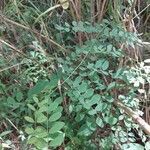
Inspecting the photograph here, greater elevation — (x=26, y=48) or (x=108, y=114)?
(x=26, y=48)

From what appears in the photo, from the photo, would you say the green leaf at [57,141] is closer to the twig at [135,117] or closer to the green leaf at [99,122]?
the green leaf at [99,122]

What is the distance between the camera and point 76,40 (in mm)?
1579

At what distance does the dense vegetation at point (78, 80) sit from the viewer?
130 cm

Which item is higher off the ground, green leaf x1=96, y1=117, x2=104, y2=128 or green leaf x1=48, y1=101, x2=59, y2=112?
green leaf x1=48, y1=101, x2=59, y2=112

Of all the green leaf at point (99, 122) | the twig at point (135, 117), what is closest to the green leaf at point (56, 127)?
the green leaf at point (99, 122)

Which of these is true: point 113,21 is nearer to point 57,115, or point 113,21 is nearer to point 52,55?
point 52,55

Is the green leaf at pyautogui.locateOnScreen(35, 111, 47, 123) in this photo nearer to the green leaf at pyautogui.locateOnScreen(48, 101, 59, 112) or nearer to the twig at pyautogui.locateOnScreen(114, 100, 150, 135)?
the green leaf at pyautogui.locateOnScreen(48, 101, 59, 112)

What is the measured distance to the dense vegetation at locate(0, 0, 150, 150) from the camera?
1.30m

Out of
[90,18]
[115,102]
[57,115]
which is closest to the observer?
[57,115]

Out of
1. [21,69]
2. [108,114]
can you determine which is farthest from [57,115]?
[21,69]

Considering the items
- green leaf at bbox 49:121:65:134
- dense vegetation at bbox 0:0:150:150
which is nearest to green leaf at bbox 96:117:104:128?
dense vegetation at bbox 0:0:150:150

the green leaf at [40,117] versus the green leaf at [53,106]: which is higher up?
the green leaf at [53,106]

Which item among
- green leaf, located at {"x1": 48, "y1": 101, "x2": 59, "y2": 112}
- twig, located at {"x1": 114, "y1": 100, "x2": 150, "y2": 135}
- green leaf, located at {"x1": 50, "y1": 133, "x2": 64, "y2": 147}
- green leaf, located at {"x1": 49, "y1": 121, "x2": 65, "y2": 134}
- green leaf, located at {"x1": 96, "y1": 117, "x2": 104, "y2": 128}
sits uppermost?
green leaf, located at {"x1": 48, "y1": 101, "x2": 59, "y2": 112}

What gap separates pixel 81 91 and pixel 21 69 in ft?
1.06
